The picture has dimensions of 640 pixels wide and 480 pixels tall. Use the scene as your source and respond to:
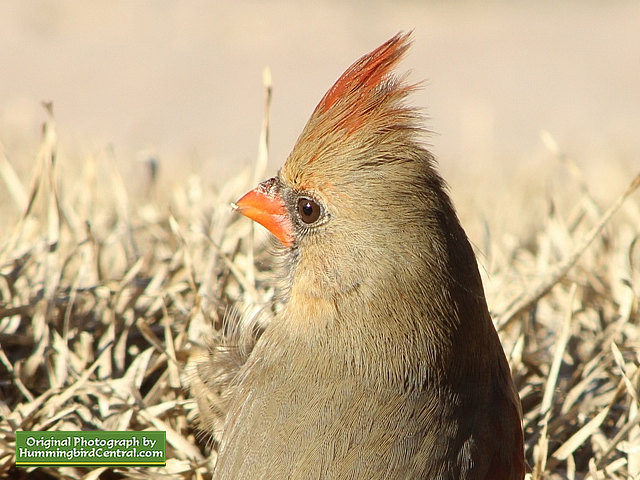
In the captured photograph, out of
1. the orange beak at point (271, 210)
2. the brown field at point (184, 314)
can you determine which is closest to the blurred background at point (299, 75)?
the brown field at point (184, 314)

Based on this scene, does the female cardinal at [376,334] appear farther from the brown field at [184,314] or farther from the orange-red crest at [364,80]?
the brown field at [184,314]

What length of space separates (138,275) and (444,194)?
1485 mm

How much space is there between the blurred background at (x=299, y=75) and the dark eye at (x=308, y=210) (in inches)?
138

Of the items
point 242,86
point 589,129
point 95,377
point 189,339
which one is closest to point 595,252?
point 189,339

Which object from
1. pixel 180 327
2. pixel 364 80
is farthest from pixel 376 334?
pixel 180 327

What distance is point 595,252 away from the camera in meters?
3.88

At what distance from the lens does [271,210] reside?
2.46 meters

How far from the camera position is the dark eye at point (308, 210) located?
231 cm

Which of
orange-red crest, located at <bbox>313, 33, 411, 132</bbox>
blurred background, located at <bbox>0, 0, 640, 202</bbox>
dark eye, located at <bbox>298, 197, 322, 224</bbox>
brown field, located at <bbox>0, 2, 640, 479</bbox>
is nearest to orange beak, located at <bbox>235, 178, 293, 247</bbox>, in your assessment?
dark eye, located at <bbox>298, 197, 322, 224</bbox>

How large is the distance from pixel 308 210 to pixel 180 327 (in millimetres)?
966

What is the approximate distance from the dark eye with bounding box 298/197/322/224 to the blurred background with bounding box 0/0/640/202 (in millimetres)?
3506

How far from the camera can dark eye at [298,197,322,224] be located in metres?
2.31

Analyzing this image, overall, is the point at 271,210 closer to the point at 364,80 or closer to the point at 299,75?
the point at 364,80

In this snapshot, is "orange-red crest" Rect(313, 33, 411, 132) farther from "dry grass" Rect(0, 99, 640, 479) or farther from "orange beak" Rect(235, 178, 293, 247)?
"dry grass" Rect(0, 99, 640, 479)
